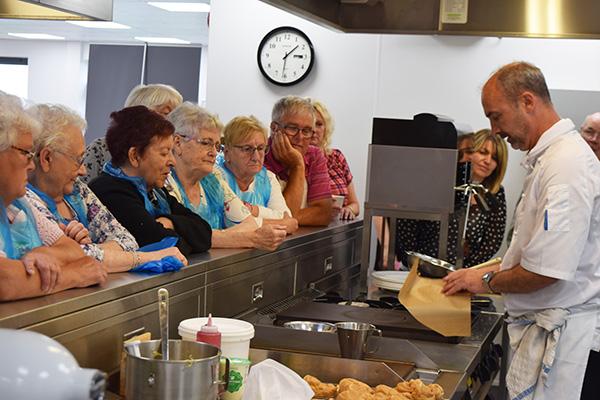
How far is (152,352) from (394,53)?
16.0 ft

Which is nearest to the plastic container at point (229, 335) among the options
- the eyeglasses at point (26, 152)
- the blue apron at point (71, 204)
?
the eyeglasses at point (26, 152)

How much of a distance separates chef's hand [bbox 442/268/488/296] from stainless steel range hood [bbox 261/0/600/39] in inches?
37.5

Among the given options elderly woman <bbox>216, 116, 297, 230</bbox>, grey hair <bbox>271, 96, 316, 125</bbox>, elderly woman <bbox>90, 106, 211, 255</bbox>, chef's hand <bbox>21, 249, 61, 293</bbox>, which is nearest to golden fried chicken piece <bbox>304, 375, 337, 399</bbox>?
chef's hand <bbox>21, 249, 61, 293</bbox>

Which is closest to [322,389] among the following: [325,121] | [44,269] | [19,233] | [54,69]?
[44,269]

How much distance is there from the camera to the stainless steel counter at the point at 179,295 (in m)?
1.81

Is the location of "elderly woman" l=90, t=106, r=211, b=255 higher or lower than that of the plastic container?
higher

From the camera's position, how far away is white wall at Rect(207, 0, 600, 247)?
20.0ft

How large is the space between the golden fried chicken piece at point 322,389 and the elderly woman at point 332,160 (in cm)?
288

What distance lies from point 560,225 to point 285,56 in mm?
4113

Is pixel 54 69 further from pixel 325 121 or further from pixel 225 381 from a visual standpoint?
pixel 225 381

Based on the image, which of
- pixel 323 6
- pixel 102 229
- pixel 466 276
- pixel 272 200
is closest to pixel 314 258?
pixel 272 200

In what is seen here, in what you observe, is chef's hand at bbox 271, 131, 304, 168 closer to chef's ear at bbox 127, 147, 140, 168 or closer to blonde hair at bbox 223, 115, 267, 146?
blonde hair at bbox 223, 115, 267, 146

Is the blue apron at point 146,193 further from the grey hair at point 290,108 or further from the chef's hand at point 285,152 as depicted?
the grey hair at point 290,108

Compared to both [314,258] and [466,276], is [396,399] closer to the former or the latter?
[466,276]
